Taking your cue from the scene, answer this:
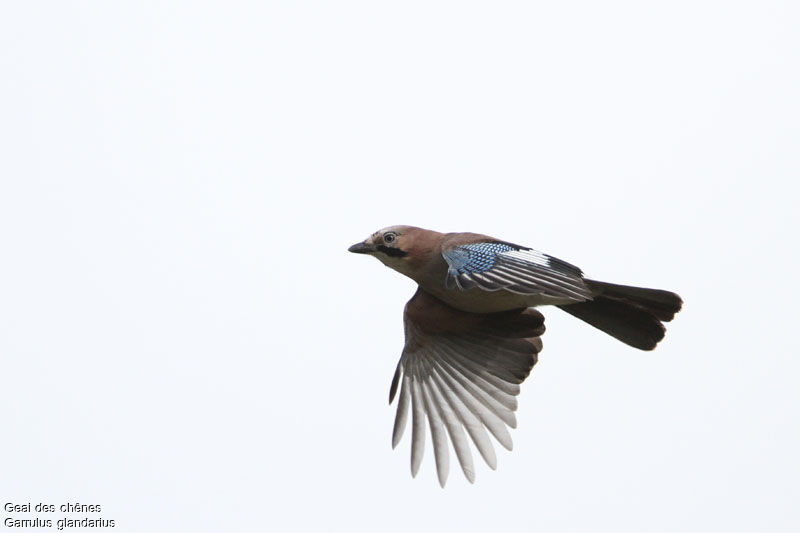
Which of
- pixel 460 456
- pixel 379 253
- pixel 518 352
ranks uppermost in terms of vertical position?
pixel 379 253

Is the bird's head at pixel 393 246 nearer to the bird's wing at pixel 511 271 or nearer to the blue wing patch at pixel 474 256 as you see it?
the bird's wing at pixel 511 271

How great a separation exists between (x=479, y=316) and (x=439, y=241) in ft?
2.58

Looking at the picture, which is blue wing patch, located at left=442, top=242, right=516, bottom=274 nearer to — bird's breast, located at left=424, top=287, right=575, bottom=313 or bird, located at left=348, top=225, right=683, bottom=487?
bird, located at left=348, top=225, right=683, bottom=487

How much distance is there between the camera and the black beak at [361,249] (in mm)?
10656

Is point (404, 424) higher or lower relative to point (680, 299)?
lower

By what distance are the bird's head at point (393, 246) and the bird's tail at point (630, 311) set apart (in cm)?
142

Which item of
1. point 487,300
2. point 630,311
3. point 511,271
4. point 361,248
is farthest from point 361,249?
point 630,311

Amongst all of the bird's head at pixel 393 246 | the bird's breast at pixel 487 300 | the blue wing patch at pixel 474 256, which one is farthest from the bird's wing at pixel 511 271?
the bird's head at pixel 393 246

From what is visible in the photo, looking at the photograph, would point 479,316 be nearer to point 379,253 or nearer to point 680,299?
point 379,253

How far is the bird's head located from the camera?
1048cm

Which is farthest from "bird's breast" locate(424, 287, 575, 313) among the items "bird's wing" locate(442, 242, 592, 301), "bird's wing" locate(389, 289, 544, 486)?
"bird's wing" locate(442, 242, 592, 301)

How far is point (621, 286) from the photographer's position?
1040cm

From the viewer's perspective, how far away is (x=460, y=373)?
35.9 feet

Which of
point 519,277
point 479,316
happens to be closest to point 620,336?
Result: point 479,316
